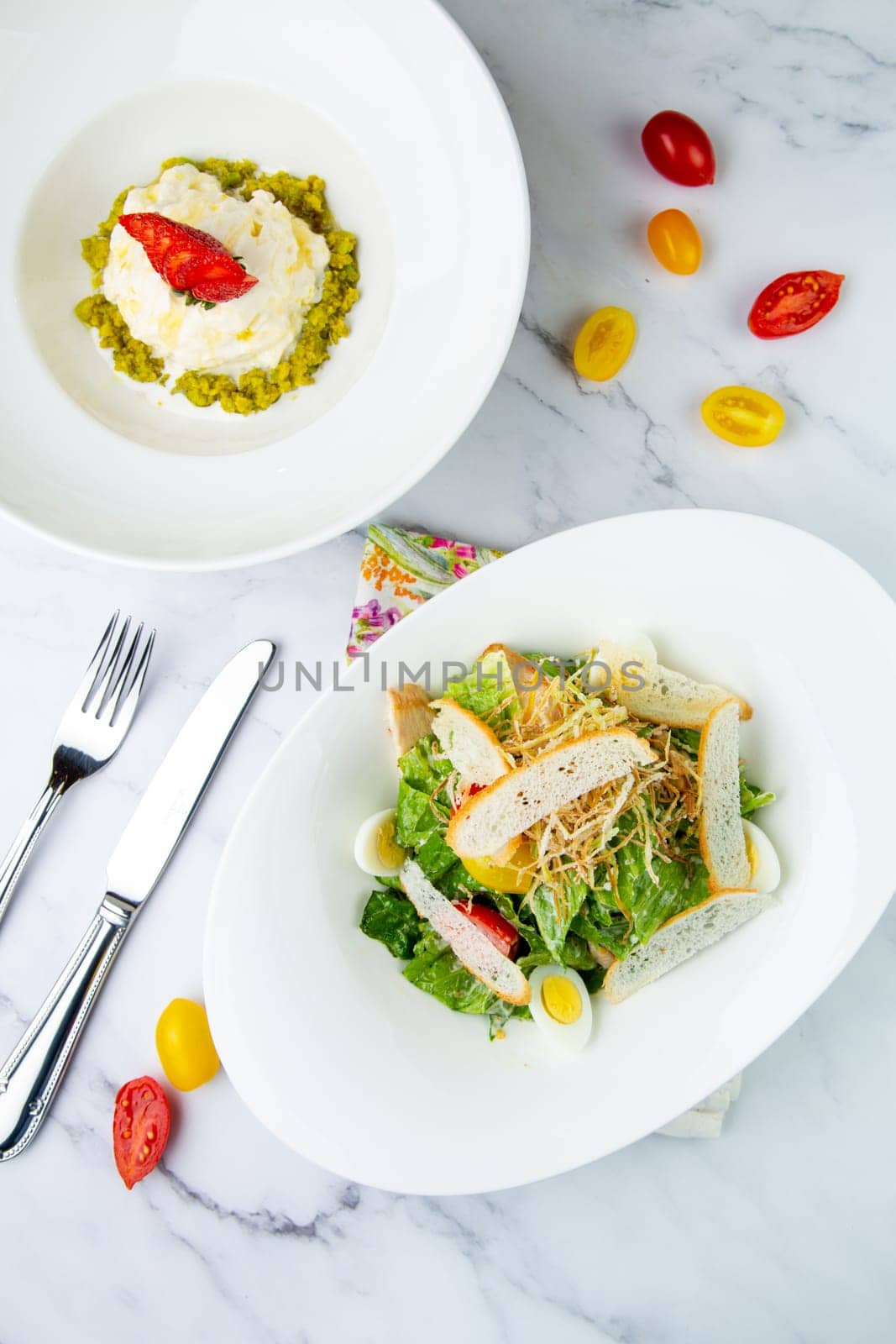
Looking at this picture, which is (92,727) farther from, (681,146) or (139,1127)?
(681,146)

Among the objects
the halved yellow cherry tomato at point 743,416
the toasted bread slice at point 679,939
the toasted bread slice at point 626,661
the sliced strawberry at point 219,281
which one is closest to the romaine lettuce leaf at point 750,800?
the toasted bread slice at point 679,939

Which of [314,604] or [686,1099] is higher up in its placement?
[314,604]

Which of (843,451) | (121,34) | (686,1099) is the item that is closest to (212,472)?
(121,34)

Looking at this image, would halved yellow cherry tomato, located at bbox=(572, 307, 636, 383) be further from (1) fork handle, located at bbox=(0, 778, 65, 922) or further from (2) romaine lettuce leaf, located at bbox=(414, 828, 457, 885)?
(1) fork handle, located at bbox=(0, 778, 65, 922)

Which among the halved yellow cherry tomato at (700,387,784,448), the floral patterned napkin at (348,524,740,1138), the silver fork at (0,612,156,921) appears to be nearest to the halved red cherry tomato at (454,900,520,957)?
the floral patterned napkin at (348,524,740,1138)

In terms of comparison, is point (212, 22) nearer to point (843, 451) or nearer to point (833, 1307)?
point (843, 451)

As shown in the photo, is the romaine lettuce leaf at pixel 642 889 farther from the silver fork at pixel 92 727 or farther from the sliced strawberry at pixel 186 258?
the sliced strawberry at pixel 186 258
